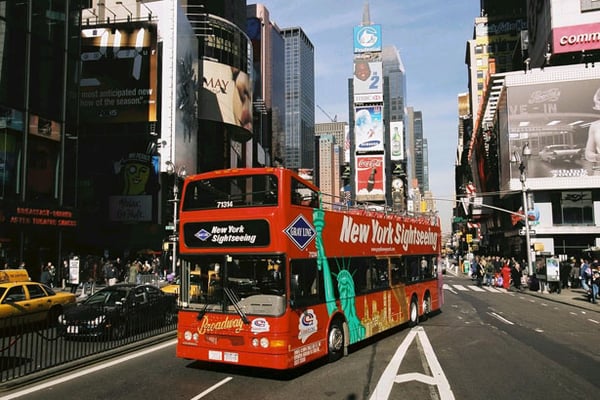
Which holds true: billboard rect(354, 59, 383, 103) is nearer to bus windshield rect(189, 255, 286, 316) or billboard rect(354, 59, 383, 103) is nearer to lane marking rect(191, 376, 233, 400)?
bus windshield rect(189, 255, 286, 316)

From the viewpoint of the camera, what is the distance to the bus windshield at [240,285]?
8.73 m

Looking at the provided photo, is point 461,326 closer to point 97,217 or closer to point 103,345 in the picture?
point 103,345

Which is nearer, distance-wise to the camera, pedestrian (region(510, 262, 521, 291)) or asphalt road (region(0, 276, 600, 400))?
asphalt road (region(0, 276, 600, 400))

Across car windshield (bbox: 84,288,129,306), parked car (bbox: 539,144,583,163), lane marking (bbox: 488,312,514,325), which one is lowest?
lane marking (bbox: 488,312,514,325)

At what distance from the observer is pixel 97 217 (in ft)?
155

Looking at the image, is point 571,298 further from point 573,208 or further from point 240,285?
point 573,208

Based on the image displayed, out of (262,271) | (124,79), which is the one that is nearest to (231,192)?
(262,271)

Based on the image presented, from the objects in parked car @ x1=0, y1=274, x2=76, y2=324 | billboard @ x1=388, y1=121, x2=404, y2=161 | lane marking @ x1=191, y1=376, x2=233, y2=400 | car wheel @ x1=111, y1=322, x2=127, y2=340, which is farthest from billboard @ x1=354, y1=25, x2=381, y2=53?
lane marking @ x1=191, y1=376, x2=233, y2=400

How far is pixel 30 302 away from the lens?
14047 millimetres

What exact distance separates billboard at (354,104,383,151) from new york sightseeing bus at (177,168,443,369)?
8650 cm

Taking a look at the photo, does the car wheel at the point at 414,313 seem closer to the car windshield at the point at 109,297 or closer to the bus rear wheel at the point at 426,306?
the bus rear wheel at the point at 426,306

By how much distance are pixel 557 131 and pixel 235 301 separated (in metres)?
50.1

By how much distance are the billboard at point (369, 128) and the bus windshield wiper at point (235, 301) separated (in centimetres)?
8879

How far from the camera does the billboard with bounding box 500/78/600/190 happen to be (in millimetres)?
49188
